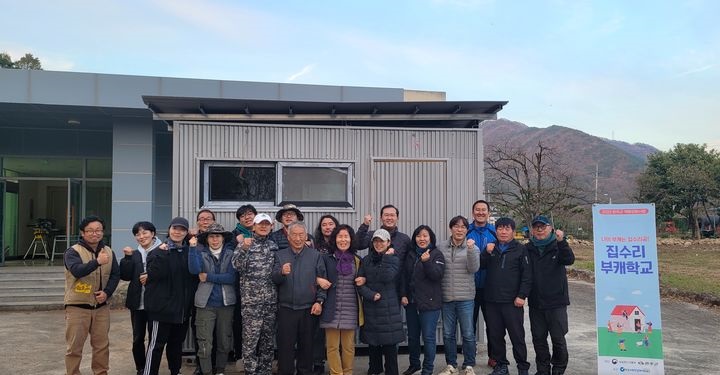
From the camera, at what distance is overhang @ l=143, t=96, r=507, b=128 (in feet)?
20.5

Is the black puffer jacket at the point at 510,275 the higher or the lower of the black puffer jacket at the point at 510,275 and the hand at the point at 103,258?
the lower

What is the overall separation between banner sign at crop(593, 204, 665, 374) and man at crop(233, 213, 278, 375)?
3.54m

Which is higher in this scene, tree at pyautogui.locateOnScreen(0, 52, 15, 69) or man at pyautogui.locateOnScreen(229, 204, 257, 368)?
tree at pyautogui.locateOnScreen(0, 52, 15, 69)

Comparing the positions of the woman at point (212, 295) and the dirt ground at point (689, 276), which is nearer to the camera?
the woman at point (212, 295)

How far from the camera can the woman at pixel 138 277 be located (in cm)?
541

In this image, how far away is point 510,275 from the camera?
220 inches

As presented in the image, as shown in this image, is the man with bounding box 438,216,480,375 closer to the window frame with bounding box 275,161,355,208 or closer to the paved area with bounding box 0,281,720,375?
the paved area with bounding box 0,281,720,375

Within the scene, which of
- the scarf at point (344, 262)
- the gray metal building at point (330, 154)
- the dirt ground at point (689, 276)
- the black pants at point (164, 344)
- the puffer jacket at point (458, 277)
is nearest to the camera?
the black pants at point (164, 344)

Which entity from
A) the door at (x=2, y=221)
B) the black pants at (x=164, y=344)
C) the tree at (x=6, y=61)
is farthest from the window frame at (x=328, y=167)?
the tree at (x=6, y=61)

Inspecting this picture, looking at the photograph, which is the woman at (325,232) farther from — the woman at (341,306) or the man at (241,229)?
the man at (241,229)

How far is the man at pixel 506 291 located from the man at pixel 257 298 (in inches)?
93.4

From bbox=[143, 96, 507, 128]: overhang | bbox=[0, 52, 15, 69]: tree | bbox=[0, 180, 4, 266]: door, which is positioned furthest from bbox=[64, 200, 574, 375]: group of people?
bbox=[0, 52, 15, 69]: tree

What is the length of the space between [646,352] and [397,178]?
3.39 meters

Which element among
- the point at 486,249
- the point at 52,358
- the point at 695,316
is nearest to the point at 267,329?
the point at 486,249
